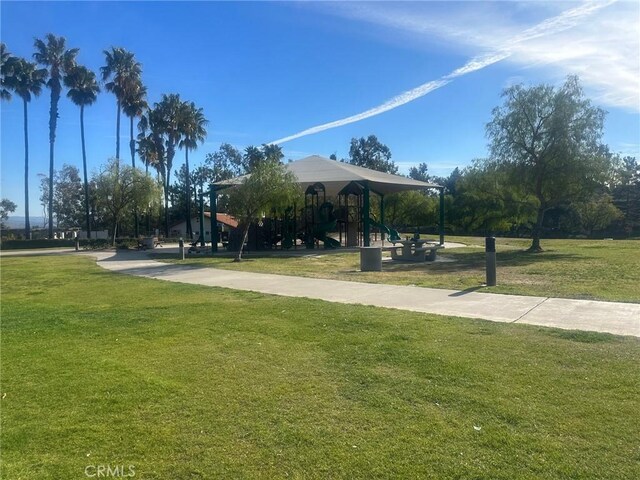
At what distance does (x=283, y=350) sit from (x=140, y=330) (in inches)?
92.4

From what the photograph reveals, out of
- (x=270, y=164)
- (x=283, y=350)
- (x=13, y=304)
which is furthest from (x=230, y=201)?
(x=283, y=350)

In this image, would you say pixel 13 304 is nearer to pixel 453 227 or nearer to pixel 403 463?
pixel 403 463

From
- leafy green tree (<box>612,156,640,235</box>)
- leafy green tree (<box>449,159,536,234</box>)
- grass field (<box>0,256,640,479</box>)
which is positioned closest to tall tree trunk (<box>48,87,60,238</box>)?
leafy green tree (<box>449,159,536,234</box>)

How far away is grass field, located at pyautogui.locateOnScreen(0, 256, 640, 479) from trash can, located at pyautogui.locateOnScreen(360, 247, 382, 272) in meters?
8.17

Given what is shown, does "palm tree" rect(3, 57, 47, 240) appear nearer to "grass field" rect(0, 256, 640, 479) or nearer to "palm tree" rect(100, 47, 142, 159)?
"palm tree" rect(100, 47, 142, 159)

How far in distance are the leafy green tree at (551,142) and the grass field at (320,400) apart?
62.2 feet

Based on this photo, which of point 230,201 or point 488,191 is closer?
point 230,201

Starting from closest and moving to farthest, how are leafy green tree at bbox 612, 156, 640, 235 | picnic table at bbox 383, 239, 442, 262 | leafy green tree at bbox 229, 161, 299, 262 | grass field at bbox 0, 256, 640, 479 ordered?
1. grass field at bbox 0, 256, 640, 479
2. picnic table at bbox 383, 239, 442, 262
3. leafy green tree at bbox 229, 161, 299, 262
4. leafy green tree at bbox 612, 156, 640, 235

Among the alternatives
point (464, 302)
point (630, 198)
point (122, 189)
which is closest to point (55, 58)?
point (122, 189)

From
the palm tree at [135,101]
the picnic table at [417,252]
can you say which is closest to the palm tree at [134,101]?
the palm tree at [135,101]

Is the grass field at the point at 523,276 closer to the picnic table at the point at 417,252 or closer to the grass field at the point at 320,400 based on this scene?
the picnic table at the point at 417,252

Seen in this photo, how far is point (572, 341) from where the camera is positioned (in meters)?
5.91

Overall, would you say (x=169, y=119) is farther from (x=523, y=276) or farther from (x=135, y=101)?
(x=523, y=276)

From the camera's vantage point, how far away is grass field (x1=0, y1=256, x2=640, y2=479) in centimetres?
316
